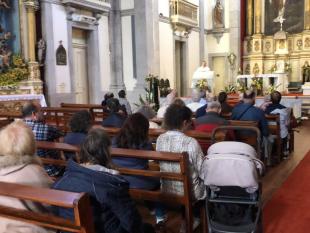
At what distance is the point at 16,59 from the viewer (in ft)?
28.7

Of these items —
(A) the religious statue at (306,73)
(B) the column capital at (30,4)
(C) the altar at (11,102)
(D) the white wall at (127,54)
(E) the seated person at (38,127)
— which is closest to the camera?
(E) the seated person at (38,127)

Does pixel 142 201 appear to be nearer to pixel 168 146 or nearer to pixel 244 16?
pixel 168 146

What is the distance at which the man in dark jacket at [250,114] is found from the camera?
15.7ft

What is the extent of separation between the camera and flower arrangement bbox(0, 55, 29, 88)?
849 centimetres

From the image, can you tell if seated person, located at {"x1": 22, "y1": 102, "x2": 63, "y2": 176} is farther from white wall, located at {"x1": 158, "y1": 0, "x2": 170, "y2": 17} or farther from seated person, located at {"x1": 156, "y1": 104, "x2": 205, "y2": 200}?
white wall, located at {"x1": 158, "y1": 0, "x2": 170, "y2": 17}

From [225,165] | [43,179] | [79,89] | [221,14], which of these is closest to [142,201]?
[225,165]

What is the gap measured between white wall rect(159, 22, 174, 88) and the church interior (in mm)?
73

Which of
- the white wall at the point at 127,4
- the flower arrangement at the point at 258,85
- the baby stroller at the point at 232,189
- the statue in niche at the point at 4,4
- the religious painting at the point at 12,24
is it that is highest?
the white wall at the point at 127,4

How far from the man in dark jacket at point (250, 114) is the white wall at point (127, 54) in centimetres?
756

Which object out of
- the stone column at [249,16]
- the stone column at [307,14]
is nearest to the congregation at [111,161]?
the stone column at [307,14]

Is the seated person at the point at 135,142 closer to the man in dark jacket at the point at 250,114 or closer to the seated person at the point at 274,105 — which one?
the man in dark jacket at the point at 250,114

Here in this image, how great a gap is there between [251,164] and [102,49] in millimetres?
9756

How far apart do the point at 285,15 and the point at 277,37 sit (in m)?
1.25

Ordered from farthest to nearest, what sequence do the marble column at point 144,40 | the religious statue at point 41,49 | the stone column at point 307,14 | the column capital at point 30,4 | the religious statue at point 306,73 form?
the stone column at point 307,14, the religious statue at point 306,73, the marble column at point 144,40, the religious statue at point 41,49, the column capital at point 30,4
